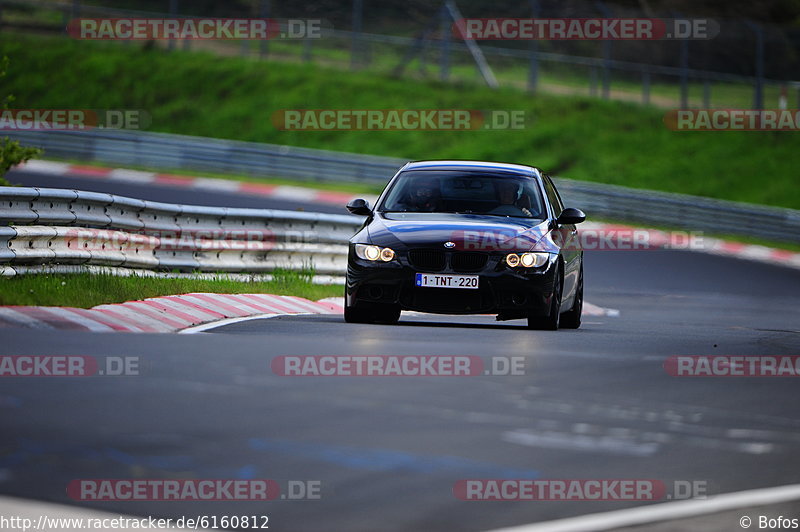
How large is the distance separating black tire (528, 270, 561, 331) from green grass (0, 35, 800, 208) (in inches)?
1021

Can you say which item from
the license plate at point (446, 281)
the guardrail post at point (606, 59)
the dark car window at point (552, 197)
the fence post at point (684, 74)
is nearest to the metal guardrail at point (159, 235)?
the license plate at point (446, 281)

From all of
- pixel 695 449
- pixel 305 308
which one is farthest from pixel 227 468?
pixel 305 308

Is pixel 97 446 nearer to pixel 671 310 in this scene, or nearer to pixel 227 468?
pixel 227 468

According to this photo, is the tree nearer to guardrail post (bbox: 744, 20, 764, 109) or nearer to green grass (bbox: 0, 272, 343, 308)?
green grass (bbox: 0, 272, 343, 308)

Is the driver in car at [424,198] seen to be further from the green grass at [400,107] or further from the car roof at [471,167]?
the green grass at [400,107]

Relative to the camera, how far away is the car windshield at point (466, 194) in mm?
13438

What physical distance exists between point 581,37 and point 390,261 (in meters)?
28.3

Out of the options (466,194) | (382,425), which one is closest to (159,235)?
(466,194)

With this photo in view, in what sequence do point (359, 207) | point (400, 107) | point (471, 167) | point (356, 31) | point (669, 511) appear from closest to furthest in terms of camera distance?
point (669, 511)
point (359, 207)
point (471, 167)
point (356, 31)
point (400, 107)

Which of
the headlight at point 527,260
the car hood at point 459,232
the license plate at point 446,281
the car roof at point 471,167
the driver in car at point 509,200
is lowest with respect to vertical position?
the license plate at point 446,281

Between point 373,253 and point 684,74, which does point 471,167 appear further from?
point 684,74

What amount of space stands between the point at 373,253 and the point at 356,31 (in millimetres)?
30105

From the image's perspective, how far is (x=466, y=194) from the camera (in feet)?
44.6

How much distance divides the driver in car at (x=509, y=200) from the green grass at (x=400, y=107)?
25.4 meters
